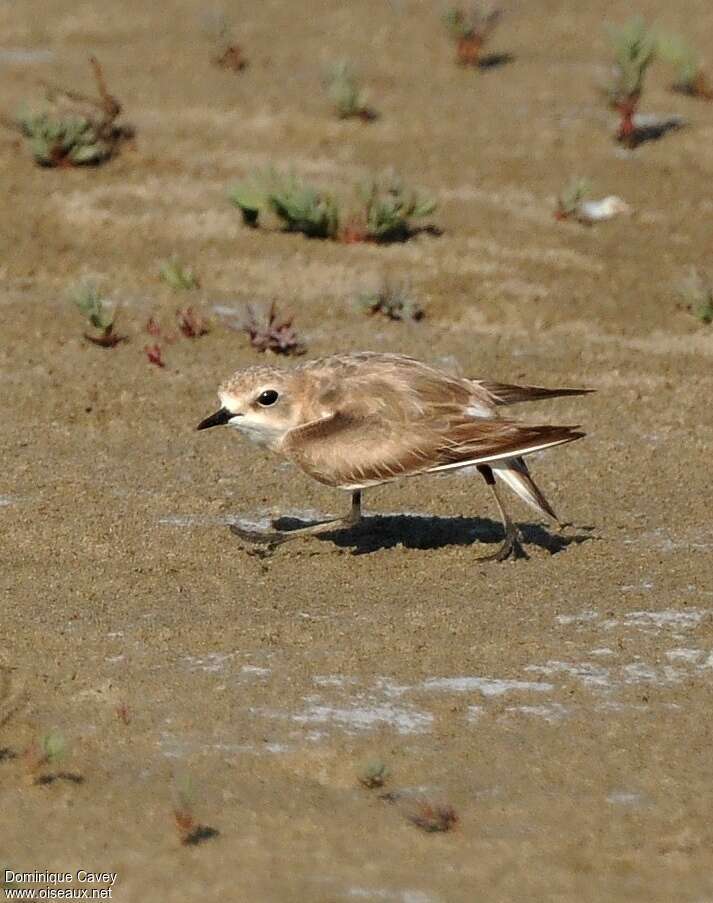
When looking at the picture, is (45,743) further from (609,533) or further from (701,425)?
(701,425)

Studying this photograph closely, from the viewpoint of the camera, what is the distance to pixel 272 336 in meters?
9.27

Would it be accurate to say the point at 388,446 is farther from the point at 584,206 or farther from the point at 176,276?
the point at 584,206

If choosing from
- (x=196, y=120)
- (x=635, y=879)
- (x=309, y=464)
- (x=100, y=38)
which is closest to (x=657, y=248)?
(x=196, y=120)

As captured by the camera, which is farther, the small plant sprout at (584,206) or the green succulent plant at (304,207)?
the small plant sprout at (584,206)

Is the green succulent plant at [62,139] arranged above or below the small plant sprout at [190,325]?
above

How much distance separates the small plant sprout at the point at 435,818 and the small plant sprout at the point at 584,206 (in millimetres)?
6770

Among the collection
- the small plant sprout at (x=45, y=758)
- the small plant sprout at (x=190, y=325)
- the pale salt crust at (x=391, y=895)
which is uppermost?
the pale salt crust at (x=391, y=895)

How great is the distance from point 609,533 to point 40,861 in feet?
10.8

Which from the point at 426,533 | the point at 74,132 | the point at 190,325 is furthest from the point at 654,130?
the point at 426,533

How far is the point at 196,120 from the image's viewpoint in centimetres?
1245

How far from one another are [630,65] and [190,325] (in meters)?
4.38

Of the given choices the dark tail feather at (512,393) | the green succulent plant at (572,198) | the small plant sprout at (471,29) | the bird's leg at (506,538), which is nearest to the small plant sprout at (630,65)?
the green succulent plant at (572,198)

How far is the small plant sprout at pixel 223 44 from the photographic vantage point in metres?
13.4

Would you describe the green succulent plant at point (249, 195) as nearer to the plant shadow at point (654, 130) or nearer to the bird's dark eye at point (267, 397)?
the plant shadow at point (654, 130)
